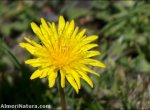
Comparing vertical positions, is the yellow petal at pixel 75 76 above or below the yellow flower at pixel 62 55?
below

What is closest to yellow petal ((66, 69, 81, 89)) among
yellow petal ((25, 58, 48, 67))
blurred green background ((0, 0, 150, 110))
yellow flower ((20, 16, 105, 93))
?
yellow flower ((20, 16, 105, 93))

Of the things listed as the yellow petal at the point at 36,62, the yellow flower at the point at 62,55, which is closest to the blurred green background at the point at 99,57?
the yellow flower at the point at 62,55

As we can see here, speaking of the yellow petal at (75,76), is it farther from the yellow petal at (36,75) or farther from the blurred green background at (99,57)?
the blurred green background at (99,57)

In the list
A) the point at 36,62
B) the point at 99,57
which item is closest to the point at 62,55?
the point at 36,62

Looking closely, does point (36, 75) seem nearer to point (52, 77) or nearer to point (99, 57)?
point (52, 77)

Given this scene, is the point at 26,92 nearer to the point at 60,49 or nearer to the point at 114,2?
the point at 60,49

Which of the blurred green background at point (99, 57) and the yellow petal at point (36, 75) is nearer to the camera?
the yellow petal at point (36, 75)
